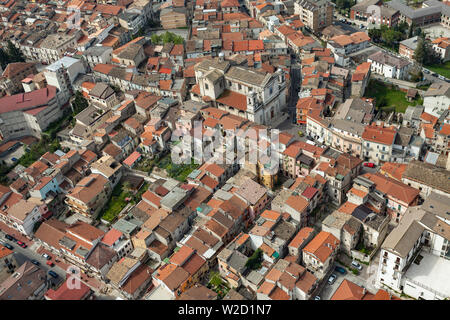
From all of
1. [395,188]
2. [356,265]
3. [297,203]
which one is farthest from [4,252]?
[395,188]

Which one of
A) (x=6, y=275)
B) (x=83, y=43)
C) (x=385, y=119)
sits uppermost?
(x=83, y=43)

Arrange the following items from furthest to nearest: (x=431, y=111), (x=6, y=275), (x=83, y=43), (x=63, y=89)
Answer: (x=83, y=43), (x=63, y=89), (x=431, y=111), (x=6, y=275)

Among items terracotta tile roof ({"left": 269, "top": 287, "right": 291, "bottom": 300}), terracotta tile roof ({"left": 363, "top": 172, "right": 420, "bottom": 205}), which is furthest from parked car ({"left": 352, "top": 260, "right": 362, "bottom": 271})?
terracotta tile roof ({"left": 363, "top": 172, "right": 420, "bottom": 205})

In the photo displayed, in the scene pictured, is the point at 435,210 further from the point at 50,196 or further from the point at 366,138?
the point at 50,196

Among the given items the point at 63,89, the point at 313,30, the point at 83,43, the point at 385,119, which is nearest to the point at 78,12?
the point at 83,43

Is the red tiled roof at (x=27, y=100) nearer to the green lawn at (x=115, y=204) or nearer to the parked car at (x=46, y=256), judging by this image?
the green lawn at (x=115, y=204)

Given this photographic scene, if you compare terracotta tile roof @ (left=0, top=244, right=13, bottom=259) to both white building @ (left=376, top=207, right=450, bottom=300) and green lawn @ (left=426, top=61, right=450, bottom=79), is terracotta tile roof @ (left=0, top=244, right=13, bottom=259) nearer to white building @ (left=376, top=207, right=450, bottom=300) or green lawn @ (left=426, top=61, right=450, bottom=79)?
white building @ (left=376, top=207, right=450, bottom=300)

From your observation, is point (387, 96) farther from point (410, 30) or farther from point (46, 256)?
point (46, 256)
